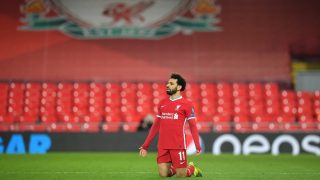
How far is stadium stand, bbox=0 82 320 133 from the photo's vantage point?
16.3 m

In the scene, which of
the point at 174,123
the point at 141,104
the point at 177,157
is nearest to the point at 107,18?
the point at 141,104

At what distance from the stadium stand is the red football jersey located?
8.81 m

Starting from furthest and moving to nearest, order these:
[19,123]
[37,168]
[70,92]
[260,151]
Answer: [70,92] < [19,123] < [260,151] < [37,168]

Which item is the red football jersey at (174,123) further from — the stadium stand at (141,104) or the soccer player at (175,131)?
the stadium stand at (141,104)

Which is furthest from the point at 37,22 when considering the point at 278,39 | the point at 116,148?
the point at 278,39

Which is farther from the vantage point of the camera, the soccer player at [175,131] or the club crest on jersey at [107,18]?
the club crest on jersey at [107,18]

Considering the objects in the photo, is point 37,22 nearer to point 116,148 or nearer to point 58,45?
point 58,45

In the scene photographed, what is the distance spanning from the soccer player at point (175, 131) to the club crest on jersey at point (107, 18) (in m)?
11.5

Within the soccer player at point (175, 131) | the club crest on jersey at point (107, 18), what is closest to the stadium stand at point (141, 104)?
the club crest on jersey at point (107, 18)

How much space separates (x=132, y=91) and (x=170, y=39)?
8.90 feet

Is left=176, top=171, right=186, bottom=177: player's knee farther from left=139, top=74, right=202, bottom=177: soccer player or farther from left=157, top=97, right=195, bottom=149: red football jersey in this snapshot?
left=157, top=97, right=195, bottom=149: red football jersey

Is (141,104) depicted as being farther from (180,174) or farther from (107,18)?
(180,174)

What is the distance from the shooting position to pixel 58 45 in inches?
720

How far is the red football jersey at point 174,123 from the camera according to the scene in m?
7.18
